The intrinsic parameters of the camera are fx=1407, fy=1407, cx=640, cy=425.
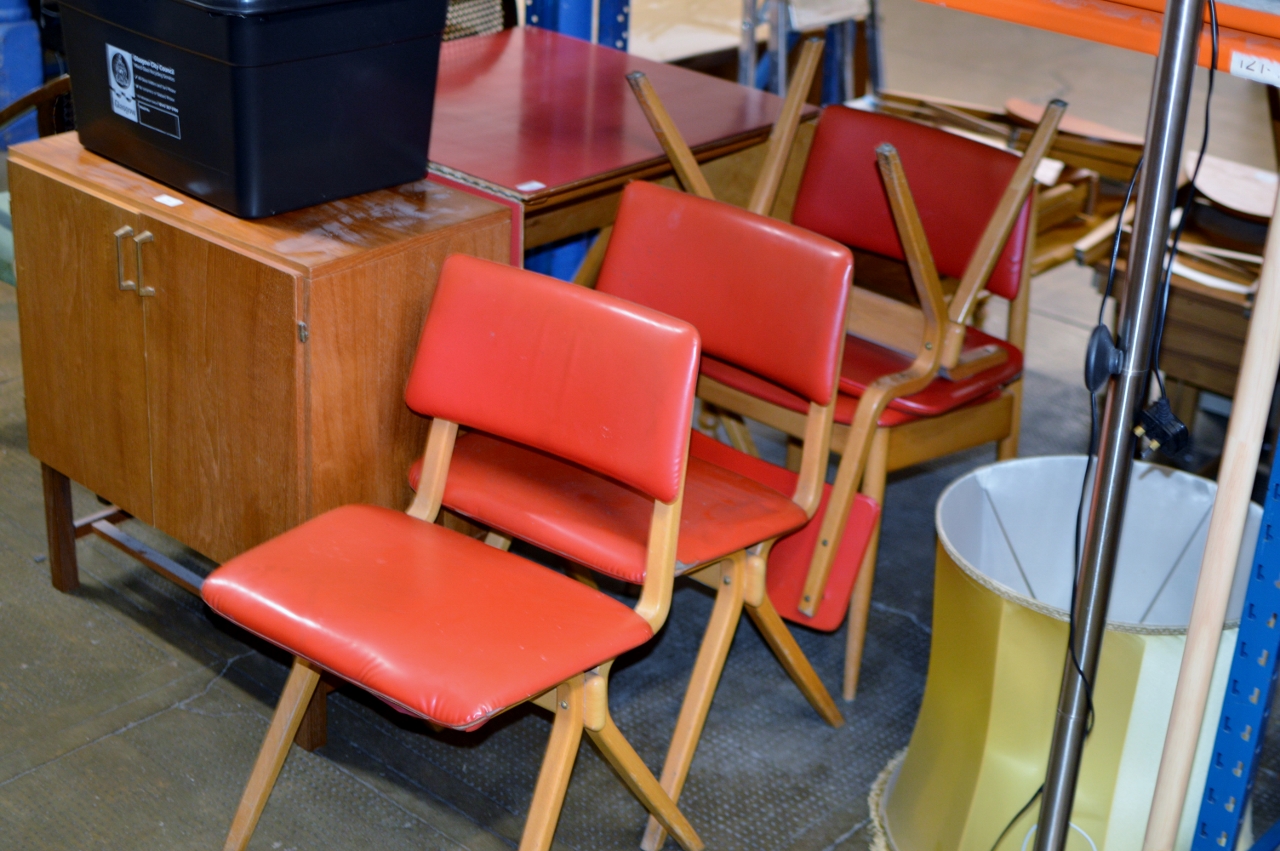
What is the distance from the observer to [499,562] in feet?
6.49

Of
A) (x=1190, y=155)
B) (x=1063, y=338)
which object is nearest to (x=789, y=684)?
(x=1063, y=338)

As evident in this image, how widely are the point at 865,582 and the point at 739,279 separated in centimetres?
66

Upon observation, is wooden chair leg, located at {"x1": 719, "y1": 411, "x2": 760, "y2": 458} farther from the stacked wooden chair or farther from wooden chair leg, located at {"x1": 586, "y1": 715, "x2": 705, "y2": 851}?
wooden chair leg, located at {"x1": 586, "y1": 715, "x2": 705, "y2": 851}

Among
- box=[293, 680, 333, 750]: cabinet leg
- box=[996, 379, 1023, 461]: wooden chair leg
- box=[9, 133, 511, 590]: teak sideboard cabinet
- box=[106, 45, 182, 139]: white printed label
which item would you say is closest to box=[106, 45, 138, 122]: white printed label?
box=[106, 45, 182, 139]: white printed label

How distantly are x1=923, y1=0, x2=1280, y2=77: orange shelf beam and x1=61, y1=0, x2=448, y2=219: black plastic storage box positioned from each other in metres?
0.86

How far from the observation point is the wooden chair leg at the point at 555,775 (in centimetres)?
187

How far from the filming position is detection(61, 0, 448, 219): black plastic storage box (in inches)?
78.8

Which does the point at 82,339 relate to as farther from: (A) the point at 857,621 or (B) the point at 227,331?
(A) the point at 857,621

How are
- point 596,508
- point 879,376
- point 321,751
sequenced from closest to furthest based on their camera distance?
point 596,508 < point 321,751 < point 879,376

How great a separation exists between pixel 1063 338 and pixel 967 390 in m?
1.85

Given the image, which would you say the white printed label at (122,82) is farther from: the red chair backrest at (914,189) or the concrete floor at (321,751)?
the red chair backrest at (914,189)

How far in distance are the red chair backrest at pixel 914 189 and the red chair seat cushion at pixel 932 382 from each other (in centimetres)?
14

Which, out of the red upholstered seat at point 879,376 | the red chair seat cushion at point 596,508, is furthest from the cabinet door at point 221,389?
the red upholstered seat at point 879,376

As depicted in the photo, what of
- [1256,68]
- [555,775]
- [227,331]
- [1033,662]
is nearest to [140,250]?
[227,331]
